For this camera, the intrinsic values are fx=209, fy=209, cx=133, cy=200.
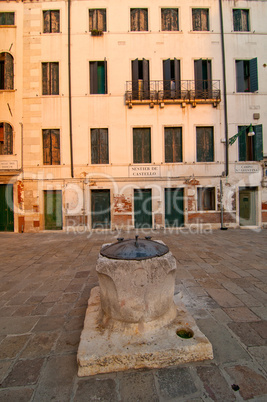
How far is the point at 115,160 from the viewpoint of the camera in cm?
1148

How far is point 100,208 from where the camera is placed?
1159 centimetres

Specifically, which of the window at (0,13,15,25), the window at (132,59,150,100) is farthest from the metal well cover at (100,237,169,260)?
the window at (0,13,15,25)

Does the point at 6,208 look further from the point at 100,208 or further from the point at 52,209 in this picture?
the point at 100,208

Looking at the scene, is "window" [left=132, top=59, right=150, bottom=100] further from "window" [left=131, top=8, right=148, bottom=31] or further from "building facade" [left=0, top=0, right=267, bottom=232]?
"window" [left=131, top=8, right=148, bottom=31]

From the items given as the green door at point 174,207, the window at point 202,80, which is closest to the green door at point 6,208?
the green door at point 174,207

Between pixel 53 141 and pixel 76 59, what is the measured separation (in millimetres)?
4752

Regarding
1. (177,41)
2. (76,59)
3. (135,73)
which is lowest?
(135,73)

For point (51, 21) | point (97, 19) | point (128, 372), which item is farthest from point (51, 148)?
point (128, 372)

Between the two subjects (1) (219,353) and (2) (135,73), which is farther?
(2) (135,73)

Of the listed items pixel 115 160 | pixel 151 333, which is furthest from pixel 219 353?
pixel 115 160

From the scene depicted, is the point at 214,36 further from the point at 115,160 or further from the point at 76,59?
the point at 115,160

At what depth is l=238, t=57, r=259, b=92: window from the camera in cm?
1156

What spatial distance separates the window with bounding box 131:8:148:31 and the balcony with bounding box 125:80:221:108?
3206 millimetres

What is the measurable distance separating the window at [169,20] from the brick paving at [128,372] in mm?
13014
